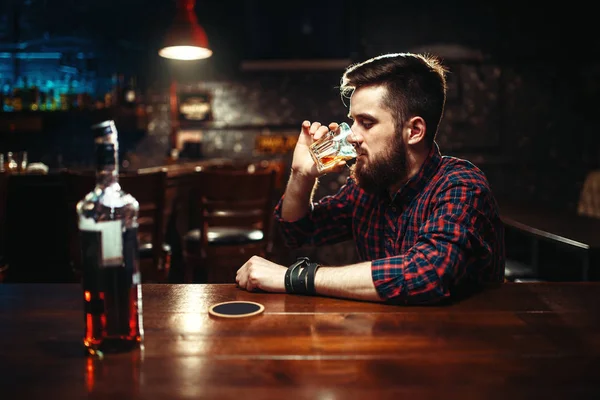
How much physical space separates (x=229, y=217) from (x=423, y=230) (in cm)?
205

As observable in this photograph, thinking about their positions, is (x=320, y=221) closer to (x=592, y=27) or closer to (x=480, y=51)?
(x=480, y=51)

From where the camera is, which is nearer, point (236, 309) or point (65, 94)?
point (236, 309)

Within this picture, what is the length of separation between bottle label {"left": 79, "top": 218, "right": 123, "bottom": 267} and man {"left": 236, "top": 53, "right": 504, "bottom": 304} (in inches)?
18.4

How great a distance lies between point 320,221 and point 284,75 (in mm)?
4585

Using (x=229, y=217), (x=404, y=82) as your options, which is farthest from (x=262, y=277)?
(x=229, y=217)

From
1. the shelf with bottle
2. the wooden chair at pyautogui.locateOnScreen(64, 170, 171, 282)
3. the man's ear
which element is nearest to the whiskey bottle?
the man's ear

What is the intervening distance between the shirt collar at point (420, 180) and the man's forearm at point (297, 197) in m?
0.28

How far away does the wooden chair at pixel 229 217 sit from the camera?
322cm

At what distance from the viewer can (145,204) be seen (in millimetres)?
2967

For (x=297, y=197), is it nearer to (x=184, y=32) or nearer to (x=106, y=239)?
(x=106, y=239)

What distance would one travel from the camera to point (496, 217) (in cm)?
160

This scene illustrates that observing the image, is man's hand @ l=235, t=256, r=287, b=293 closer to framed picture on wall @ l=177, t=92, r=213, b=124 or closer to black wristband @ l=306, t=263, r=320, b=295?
black wristband @ l=306, t=263, r=320, b=295

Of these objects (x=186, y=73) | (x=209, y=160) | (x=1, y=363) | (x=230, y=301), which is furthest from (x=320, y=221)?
(x=186, y=73)

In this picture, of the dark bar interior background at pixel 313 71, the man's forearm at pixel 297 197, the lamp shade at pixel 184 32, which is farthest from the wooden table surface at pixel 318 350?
the dark bar interior background at pixel 313 71
